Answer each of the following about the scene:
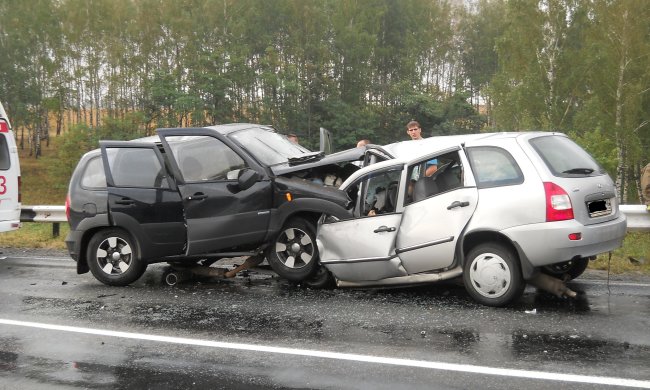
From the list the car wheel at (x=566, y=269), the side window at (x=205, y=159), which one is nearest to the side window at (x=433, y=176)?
the car wheel at (x=566, y=269)

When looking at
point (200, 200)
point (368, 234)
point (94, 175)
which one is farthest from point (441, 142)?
point (94, 175)

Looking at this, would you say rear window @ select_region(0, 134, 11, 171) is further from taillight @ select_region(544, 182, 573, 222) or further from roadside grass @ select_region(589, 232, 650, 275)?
roadside grass @ select_region(589, 232, 650, 275)

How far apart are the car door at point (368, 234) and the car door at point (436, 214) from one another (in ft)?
0.44

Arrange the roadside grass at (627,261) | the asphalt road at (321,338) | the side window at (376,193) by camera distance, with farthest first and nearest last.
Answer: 1. the roadside grass at (627,261)
2. the side window at (376,193)
3. the asphalt road at (321,338)

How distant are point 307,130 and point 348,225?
147ft

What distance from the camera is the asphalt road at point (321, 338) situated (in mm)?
4797

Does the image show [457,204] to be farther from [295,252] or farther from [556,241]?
[295,252]

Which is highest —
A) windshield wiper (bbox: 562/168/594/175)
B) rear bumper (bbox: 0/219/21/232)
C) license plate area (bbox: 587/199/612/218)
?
windshield wiper (bbox: 562/168/594/175)

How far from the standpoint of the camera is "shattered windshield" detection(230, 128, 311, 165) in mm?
8562

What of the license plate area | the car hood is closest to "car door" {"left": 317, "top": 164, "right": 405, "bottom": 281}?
the car hood

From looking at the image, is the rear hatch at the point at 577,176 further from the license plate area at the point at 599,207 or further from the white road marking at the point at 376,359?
the white road marking at the point at 376,359

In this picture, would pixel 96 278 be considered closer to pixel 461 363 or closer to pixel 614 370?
pixel 461 363

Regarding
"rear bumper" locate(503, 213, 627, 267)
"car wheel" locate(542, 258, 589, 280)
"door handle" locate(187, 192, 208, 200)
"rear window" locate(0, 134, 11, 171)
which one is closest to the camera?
"rear bumper" locate(503, 213, 627, 267)

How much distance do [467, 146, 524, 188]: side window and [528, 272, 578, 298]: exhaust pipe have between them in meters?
1.02
